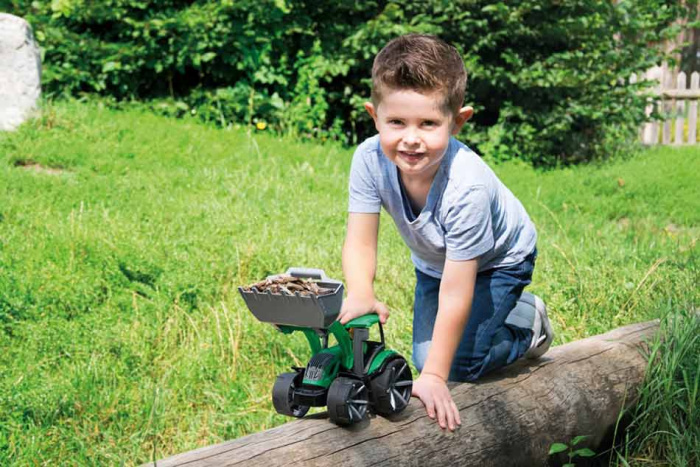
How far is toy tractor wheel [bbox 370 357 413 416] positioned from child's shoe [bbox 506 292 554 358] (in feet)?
2.25

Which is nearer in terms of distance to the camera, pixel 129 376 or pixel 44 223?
pixel 129 376

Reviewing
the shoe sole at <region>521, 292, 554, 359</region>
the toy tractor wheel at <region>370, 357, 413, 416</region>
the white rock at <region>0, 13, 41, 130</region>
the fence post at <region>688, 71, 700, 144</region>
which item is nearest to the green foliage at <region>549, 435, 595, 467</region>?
the shoe sole at <region>521, 292, 554, 359</region>

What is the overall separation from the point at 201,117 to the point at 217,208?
134 inches

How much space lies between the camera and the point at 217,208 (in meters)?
5.88

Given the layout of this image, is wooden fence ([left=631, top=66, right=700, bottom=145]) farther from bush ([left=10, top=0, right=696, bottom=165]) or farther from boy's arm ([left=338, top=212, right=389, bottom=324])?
boy's arm ([left=338, top=212, right=389, bottom=324])

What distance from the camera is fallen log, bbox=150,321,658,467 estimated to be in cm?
234

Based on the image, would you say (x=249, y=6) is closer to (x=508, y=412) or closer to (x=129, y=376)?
(x=129, y=376)

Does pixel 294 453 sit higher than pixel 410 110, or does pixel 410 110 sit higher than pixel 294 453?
pixel 410 110

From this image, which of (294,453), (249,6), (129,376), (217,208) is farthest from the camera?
(249,6)

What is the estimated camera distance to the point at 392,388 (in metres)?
2.53

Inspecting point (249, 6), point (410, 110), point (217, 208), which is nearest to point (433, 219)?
point (410, 110)

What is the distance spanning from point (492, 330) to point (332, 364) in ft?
2.73

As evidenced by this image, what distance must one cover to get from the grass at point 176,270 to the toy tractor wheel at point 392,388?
2.51ft

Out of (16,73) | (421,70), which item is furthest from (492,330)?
(16,73)
